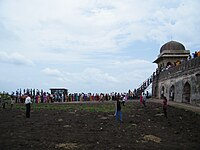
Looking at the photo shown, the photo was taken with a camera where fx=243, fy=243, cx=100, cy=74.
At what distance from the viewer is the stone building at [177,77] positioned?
2086 cm

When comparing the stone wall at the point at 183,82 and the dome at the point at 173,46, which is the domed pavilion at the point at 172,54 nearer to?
the dome at the point at 173,46

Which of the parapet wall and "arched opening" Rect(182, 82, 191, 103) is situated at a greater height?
the parapet wall

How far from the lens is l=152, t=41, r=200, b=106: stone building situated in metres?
20.9

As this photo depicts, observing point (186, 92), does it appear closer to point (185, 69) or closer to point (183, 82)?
point (183, 82)

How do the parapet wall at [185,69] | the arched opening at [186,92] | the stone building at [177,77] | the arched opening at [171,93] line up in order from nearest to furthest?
the parapet wall at [185,69] → the stone building at [177,77] → the arched opening at [186,92] → the arched opening at [171,93]

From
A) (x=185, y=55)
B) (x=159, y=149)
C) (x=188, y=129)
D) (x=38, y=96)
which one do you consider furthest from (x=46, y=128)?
(x=185, y=55)

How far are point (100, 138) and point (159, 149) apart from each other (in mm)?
2815

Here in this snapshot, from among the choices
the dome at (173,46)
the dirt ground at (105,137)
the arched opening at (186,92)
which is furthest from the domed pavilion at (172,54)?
the dirt ground at (105,137)

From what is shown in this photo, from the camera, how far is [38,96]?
35938mm

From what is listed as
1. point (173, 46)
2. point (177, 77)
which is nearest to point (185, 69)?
point (177, 77)

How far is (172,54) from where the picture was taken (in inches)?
1454

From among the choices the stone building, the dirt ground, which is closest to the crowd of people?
the stone building

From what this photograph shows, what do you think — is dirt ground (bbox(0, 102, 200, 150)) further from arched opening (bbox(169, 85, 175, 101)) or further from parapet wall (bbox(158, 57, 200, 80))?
arched opening (bbox(169, 85, 175, 101))

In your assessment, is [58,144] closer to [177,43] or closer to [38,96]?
[38,96]
